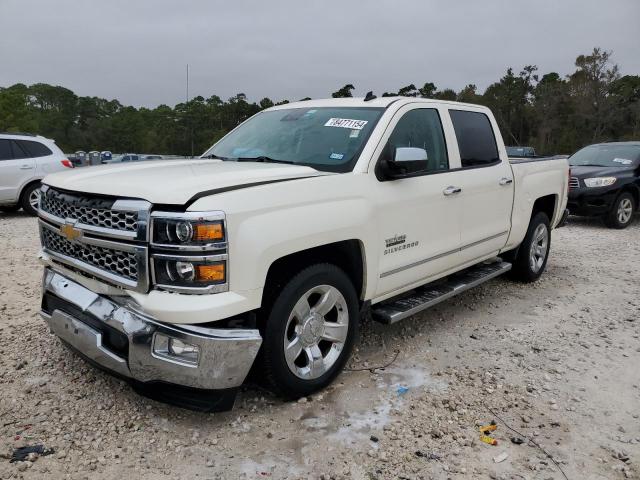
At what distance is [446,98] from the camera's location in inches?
1933

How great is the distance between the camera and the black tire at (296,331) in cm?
289

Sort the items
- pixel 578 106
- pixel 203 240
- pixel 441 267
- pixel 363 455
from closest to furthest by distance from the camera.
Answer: pixel 203 240
pixel 363 455
pixel 441 267
pixel 578 106

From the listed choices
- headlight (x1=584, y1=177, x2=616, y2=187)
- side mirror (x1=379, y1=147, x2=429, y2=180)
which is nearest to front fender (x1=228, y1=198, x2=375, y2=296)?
side mirror (x1=379, y1=147, x2=429, y2=180)

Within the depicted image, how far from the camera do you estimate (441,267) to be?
4195mm

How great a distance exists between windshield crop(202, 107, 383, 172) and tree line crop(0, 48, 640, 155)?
27544 mm

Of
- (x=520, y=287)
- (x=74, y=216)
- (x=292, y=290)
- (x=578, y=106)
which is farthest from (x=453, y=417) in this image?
(x=578, y=106)

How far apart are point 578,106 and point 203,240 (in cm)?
4873

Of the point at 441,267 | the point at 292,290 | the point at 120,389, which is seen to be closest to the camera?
the point at 292,290

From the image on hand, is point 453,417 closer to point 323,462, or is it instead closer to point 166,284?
point 323,462

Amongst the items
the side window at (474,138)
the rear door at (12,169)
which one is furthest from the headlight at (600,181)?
the rear door at (12,169)

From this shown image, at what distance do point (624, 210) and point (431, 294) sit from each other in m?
8.01

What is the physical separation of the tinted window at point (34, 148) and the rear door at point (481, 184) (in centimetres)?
911

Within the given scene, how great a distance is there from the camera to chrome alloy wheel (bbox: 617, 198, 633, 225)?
33.3ft

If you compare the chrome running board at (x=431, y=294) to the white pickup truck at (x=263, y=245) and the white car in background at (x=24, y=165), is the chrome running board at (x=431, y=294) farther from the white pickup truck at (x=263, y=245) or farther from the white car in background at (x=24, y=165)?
the white car in background at (x=24, y=165)
